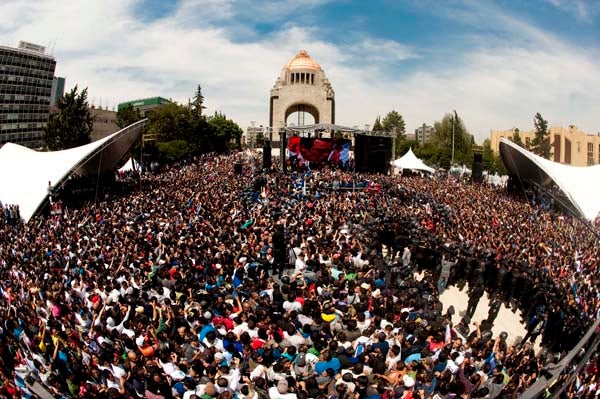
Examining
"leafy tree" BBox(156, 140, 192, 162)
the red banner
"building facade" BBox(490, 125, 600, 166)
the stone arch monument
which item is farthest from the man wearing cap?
"building facade" BBox(490, 125, 600, 166)

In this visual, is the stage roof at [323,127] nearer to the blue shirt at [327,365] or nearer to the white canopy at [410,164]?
the white canopy at [410,164]

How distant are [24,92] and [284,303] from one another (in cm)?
9219

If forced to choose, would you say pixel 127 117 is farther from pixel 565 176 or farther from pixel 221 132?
pixel 565 176

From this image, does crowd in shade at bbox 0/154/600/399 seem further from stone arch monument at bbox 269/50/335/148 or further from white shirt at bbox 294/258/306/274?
stone arch monument at bbox 269/50/335/148

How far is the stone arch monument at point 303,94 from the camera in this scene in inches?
2842

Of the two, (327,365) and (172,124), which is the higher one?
(172,124)

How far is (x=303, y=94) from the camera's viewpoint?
72625mm

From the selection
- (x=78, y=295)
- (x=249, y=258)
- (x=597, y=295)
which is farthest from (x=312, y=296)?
(x=597, y=295)

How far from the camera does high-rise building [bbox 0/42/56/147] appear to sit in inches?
3196

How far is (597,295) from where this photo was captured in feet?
36.4

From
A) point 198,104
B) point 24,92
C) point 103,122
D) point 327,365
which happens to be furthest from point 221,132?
point 327,365

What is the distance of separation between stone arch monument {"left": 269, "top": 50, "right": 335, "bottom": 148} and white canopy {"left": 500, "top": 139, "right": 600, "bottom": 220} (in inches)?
1689

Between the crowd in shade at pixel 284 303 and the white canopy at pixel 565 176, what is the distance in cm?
517

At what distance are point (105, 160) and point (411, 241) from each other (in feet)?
75.8
